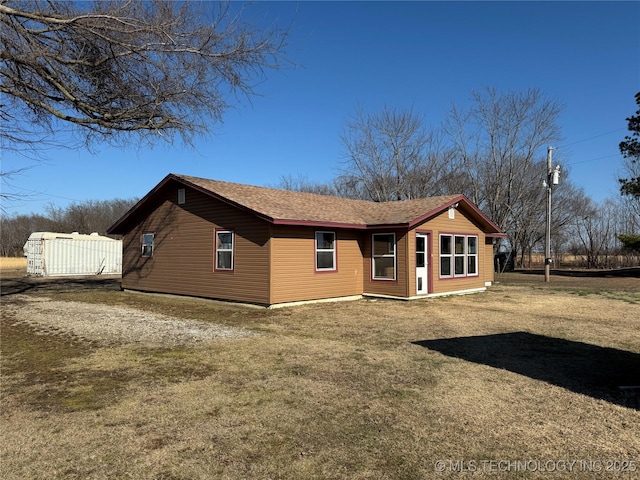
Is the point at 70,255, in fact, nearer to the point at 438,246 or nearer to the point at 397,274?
the point at 397,274

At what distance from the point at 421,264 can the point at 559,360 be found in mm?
8119

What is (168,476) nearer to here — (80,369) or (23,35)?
(80,369)

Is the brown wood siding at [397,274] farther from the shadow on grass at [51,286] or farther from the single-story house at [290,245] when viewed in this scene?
the shadow on grass at [51,286]

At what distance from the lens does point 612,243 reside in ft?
117

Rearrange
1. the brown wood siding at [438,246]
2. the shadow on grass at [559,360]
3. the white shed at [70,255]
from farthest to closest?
the white shed at [70,255] < the brown wood siding at [438,246] < the shadow on grass at [559,360]

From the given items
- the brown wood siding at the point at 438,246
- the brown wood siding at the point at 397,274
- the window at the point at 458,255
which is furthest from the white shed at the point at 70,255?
the window at the point at 458,255

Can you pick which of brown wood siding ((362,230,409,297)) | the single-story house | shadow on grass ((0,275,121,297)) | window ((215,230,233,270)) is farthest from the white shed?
brown wood siding ((362,230,409,297))

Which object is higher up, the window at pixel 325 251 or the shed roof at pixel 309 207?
the shed roof at pixel 309 207

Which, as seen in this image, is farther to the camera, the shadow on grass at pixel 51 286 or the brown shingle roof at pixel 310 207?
the shadow on grass at pixel 51 286

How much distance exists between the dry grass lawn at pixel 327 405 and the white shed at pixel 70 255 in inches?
843

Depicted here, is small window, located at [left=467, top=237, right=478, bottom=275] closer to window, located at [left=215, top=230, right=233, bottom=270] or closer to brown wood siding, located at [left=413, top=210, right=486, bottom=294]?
brown wood siding, located at [left=413, top=210, right=486, bottom=294]

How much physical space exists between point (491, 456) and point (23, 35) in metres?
9.73

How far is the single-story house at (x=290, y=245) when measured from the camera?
12.4 metres

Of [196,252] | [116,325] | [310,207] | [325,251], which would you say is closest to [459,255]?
[325,251]
